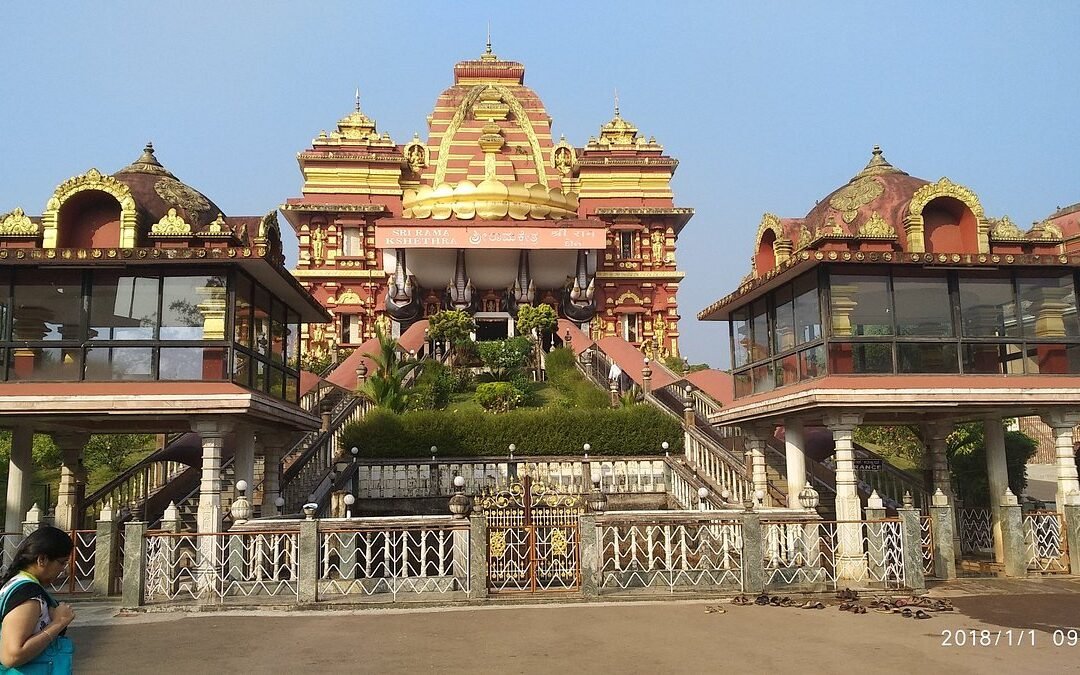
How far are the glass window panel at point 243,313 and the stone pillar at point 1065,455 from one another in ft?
45.8

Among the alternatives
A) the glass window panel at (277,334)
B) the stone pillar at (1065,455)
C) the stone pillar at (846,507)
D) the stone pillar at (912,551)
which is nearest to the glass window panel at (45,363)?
the glass window panel at (277,334)

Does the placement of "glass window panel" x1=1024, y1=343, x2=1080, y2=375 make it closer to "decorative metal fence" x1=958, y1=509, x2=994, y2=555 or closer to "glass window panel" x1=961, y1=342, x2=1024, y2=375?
"glass window panel" x1=961, y1=342, x2=1024, y2=375

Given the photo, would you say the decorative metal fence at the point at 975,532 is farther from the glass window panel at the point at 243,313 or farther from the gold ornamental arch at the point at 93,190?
the gold ornamental arch at the point at 93,190

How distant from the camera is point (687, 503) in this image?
17.5m

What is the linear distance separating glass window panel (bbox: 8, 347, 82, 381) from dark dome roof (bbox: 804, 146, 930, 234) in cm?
1251

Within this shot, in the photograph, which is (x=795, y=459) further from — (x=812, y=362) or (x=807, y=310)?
(x=807, y=310)

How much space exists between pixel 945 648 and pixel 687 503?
927cm

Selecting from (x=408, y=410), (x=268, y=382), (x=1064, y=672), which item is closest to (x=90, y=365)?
(x=268, y=382)

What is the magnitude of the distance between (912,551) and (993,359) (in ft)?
13.5

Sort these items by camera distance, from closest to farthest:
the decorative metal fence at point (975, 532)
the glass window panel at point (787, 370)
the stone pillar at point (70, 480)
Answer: the glass window panel at point (787, 370) → the stone pillar at point (70, 480) → the decorative metal fence at point (975, 532)

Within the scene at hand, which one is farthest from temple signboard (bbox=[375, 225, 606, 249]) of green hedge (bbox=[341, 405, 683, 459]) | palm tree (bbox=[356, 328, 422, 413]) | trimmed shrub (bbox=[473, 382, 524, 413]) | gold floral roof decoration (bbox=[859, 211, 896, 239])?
gold floral roof decoration (bbox=[859, 211, 896, 239])

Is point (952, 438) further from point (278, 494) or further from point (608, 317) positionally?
point (608, 317)

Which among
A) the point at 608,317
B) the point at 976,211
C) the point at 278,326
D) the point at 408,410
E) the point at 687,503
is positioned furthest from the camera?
the point at 608,317
